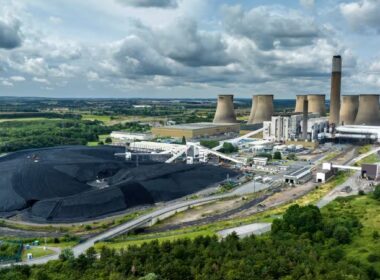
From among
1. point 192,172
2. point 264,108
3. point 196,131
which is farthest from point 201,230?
point 264,108

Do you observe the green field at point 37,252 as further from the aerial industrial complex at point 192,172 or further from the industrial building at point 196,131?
the industrial building at point 196,131

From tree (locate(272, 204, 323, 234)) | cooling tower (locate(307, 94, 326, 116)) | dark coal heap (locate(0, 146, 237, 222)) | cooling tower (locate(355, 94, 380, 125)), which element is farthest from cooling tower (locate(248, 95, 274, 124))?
tree (locate(272, 204, 323, 234))

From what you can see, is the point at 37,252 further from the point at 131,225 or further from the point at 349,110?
the point at 349,110

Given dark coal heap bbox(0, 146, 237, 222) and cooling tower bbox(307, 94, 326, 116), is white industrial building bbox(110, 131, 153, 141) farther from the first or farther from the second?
cooling tower bbox(307, 94, 326, 116)

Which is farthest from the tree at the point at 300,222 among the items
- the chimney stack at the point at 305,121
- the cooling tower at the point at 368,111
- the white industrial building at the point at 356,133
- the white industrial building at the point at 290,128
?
the cooling tower at the point at 368,111

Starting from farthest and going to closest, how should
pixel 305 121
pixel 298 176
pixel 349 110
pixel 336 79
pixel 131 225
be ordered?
pixel 349 110
pixel 336 79
pixel 305 121
pixel 298 176
pixel 131 225

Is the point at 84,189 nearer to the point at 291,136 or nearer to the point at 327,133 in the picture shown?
the point at 291,136

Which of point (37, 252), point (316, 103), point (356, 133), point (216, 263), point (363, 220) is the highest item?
point (316, 103)
